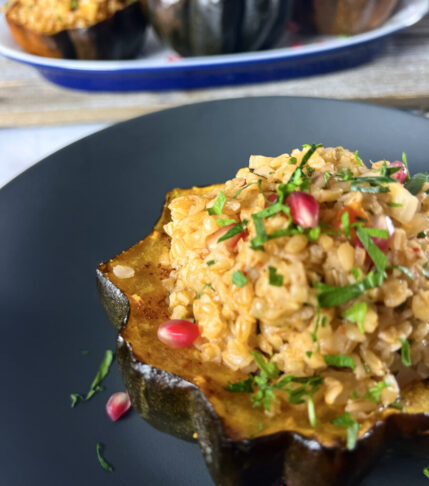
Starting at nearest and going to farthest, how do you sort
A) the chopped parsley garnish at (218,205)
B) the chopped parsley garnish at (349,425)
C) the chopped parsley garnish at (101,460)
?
the chopped parsley garnish at (349,425), the chopped parsley garnish at (101,460), the chopped parsley garnish at (218,205)

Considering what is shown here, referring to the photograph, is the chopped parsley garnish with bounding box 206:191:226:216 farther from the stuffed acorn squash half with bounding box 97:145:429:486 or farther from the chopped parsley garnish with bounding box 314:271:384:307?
the chopped parsley garnish with bounding box 314:271:384:307

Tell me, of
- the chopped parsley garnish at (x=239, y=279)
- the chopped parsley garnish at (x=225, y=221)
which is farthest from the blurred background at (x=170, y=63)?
the chopped parsley garnish at (x=239, y=279)

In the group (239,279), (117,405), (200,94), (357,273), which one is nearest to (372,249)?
(357,273)

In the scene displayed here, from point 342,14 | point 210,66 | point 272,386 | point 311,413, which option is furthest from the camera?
point 342,14

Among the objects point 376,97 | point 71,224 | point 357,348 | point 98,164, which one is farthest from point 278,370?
point 376,97

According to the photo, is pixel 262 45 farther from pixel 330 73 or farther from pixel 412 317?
pixel 412 317

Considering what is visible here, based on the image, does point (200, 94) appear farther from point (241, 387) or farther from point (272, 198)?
point (241, 387)

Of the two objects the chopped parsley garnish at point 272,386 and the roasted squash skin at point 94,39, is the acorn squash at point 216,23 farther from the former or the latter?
the chopped parsley garnish at point 272,386

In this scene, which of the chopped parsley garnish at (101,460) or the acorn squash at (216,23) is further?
the acorn squash at (216,23)
